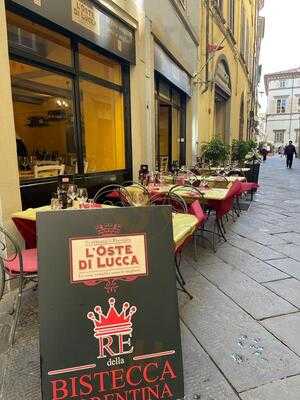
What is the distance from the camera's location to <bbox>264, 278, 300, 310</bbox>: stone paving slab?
3.01m

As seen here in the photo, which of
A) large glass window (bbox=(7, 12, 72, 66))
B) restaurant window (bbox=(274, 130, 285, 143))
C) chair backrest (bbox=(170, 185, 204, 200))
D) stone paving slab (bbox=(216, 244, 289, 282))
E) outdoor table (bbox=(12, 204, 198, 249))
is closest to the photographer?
outdoor table (bbox=(12, 204, 198, 249))

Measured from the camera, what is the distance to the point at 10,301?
9.80ft

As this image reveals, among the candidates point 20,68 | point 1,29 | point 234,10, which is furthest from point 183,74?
point 234,10

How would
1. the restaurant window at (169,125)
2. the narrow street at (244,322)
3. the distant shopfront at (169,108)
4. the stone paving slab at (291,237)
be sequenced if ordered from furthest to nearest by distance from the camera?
the restaurant window at (169,125), the distant shopfront at (169,108), the stone paving slab at (291,237), the narrow street at (244,322)

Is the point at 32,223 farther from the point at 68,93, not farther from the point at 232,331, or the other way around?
the point at 68,93

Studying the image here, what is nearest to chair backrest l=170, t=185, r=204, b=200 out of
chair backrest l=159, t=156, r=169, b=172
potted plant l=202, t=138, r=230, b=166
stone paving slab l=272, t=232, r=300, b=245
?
stone paving slab l=272, t=232, r=300, b=245

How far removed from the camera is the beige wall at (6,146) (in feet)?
9.98

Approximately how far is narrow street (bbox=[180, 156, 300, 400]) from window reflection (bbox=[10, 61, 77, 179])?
2329 millimetres

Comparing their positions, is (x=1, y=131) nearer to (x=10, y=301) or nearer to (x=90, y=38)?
(x=10, y=301)

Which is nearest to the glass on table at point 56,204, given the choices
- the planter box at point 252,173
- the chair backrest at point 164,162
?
the chair backrest at point 164,162

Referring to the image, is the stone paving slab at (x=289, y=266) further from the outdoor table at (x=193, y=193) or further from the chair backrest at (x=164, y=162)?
the chair backrest at (x=164, y=162)

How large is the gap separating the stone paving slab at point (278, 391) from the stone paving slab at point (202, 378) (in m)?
0.10

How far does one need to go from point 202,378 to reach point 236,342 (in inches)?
18.8

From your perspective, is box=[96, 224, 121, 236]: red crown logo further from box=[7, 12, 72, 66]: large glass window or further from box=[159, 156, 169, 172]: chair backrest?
box=[159, 156, 169, 172]: chair backrest
